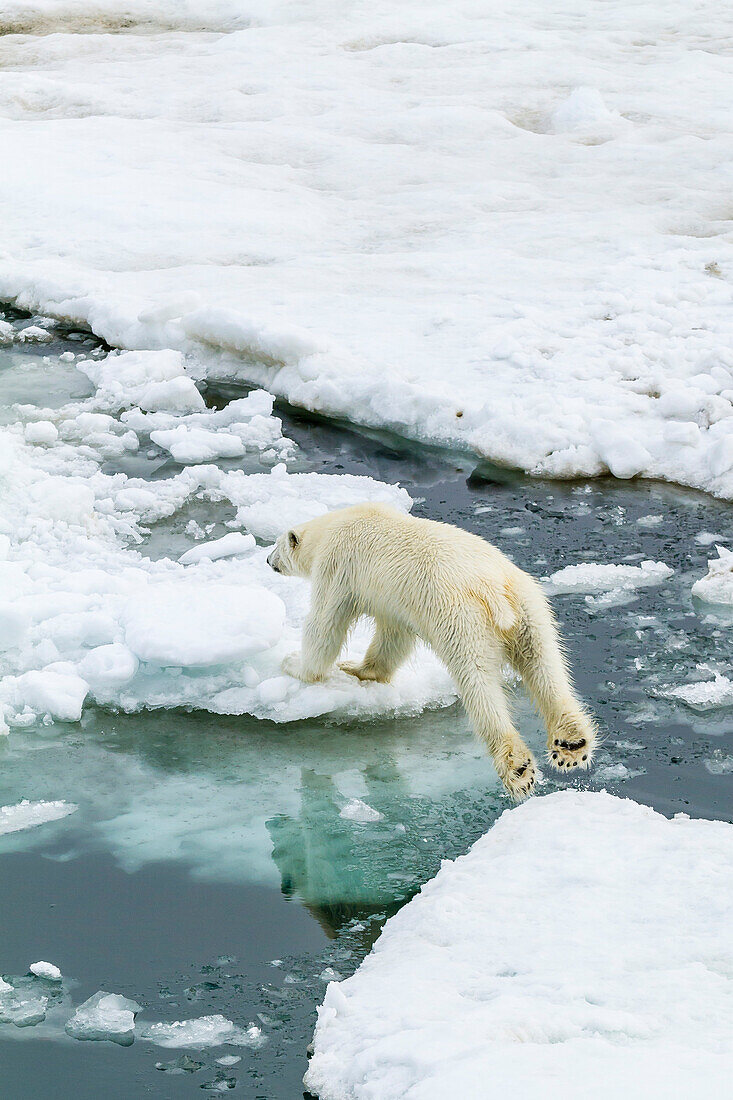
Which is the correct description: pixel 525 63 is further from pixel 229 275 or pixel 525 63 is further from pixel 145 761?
pixel 145 761

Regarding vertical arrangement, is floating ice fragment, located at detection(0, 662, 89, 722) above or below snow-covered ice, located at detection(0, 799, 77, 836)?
above

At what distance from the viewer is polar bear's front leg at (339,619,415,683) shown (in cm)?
489

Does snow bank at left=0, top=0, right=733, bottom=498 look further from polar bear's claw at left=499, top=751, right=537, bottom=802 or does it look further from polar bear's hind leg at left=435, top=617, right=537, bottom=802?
polar bear's claw at left=499, top=751, right=537, bottom=802

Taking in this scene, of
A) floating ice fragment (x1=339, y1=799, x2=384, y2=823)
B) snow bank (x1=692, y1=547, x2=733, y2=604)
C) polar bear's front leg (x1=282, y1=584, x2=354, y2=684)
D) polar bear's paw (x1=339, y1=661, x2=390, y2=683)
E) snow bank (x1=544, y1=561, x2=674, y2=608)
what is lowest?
floating ice fragment (x1=339, y1=799, x2=384, y2=823)

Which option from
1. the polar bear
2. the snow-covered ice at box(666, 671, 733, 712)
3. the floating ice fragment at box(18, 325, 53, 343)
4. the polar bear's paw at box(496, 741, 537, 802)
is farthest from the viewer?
the floating ice fragment at box(18, 325, 53, 343)

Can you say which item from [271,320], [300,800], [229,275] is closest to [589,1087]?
[300,800]

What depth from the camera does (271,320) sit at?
851 centimetres

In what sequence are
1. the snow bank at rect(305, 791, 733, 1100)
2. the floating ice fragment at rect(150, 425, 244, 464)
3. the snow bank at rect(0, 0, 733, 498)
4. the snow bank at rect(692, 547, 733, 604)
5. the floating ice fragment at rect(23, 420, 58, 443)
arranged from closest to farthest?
1. the snow bank at rect(305, 791, 733, 1100)
2. the snow bank at rect(692, 547, 733, 604)
3. the floating ice fragment at rect(150, 425, 244, 464)
4. the floating ice fragment at rect(23, 420, 58, 443)
5. the snow bank at rect(0, 0, 733, 498)

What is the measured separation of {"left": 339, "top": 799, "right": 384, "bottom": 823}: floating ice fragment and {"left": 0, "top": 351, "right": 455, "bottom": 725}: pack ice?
23.7 inches

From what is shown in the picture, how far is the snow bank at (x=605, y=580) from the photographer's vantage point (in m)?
5.66

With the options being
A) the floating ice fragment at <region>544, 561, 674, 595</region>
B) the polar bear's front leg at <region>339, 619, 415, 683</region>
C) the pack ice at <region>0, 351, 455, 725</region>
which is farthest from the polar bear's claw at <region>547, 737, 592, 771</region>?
the floating ice fragment at <region>544, 561, 674, 595</region>

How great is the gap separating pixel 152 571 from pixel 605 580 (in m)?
2.22

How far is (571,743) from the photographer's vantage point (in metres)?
4.07

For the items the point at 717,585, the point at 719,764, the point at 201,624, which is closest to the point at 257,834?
the point at 201,624
